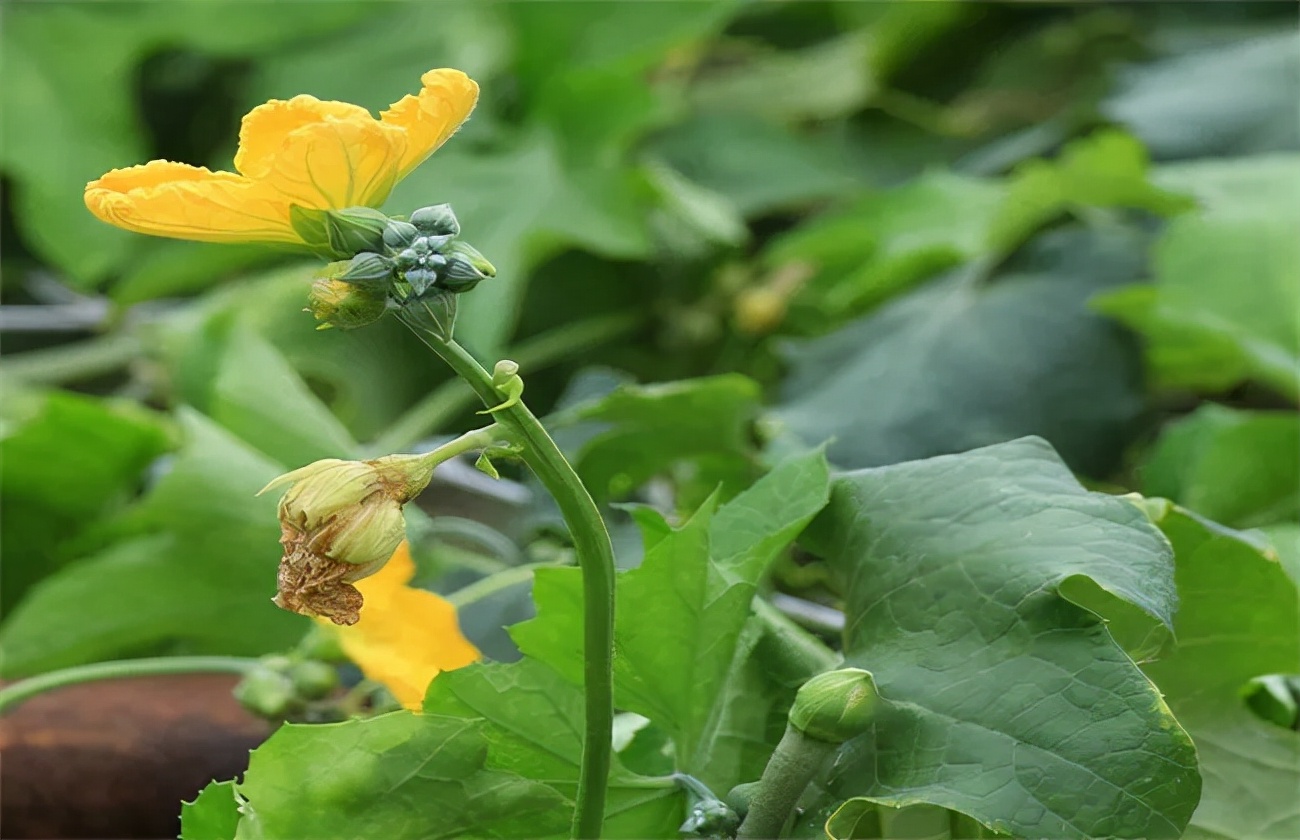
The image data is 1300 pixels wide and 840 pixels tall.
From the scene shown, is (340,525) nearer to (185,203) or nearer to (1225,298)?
(185,203)

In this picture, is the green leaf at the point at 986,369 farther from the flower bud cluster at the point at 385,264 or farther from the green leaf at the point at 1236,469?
the flower bud cluster at the point at 385,264

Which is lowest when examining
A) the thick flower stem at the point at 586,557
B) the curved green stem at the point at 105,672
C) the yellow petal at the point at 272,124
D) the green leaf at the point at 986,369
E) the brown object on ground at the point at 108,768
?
the brown object on ground at the point at 108,768

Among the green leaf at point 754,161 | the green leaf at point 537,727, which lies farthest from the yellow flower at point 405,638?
the green leaf at point 754,161

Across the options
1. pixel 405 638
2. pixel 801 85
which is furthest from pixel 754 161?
pixel 405 638

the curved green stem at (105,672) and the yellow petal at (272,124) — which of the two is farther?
the curved green stem at (105,672)

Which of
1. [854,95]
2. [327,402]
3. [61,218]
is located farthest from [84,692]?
[854,95]

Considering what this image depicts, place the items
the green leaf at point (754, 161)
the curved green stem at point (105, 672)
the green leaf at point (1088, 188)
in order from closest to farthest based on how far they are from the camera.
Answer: the curved green stem at point (105, 672) < the green leaf at point (1088, 188) < the green leaf at point (754, 161)
